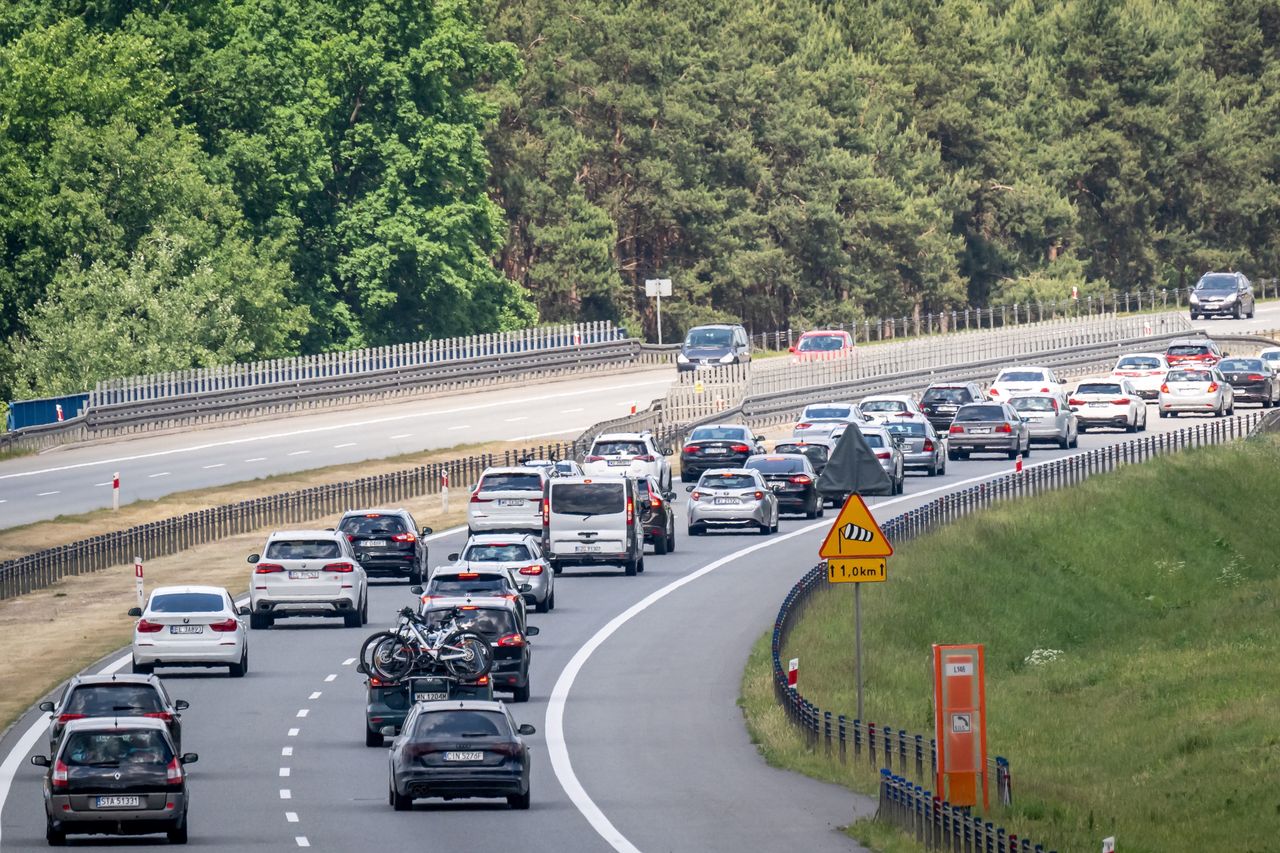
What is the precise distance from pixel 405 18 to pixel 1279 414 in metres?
45.6

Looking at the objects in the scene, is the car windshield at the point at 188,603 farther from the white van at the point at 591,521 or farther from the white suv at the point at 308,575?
the white van at the point at 591,521

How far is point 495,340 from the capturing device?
9688 cm

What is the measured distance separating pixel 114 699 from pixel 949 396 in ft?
160

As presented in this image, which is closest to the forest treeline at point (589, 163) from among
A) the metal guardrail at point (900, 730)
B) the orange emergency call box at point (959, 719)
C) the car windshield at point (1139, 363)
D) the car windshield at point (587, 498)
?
the car windshield at point (1139, 363)

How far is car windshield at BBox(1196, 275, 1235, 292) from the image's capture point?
372ft

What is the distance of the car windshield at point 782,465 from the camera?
2350 inches

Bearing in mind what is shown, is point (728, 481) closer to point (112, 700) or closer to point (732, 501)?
point (732, 501)

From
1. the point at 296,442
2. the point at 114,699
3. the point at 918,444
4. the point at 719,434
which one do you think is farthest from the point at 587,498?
the point at 296,442

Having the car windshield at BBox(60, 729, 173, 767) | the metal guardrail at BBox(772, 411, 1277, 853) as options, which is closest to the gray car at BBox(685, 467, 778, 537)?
the metal guardrail at BBox(772, 411, 1277, 853)

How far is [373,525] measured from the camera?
49.9 m

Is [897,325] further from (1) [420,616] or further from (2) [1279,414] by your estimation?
(1) [420,616]

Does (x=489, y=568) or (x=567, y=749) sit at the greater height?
(x=489, y=568)

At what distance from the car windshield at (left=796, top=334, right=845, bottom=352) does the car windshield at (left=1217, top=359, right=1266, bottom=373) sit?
13350 mm

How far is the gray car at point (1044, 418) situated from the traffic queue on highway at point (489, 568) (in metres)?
0.06
